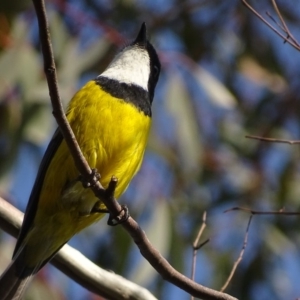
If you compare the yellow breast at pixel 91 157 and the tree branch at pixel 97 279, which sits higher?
the yellow breast at pixel 91 157

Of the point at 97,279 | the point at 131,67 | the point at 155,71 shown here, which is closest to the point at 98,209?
the point at 97,279

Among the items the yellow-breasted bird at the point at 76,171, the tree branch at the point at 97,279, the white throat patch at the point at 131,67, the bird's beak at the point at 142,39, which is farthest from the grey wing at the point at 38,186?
the bird's beak at the point at 142,39

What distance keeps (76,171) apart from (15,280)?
1.48ft

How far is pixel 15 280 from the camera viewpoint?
2.89 meters

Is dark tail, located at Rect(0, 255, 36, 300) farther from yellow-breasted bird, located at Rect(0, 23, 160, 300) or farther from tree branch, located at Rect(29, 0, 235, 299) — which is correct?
tree branch, located at Rect(29, 0, 235, 299)

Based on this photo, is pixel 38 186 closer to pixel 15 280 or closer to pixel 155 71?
pixel 15 280

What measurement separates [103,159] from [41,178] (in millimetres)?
252

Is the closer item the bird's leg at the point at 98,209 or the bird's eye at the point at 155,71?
the bird's leg at the point at 98,209

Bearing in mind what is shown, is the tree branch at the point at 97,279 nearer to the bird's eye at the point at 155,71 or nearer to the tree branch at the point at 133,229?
the tree branch at the point at 133,229

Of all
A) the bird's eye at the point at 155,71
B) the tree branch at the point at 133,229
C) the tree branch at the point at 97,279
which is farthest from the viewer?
Result: the bird's eye at the point at 155,71

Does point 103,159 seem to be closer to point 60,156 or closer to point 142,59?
point 60,156

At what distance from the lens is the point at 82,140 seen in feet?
9.20

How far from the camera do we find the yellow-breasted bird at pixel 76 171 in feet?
9.17

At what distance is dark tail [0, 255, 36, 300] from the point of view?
2.87 meters
